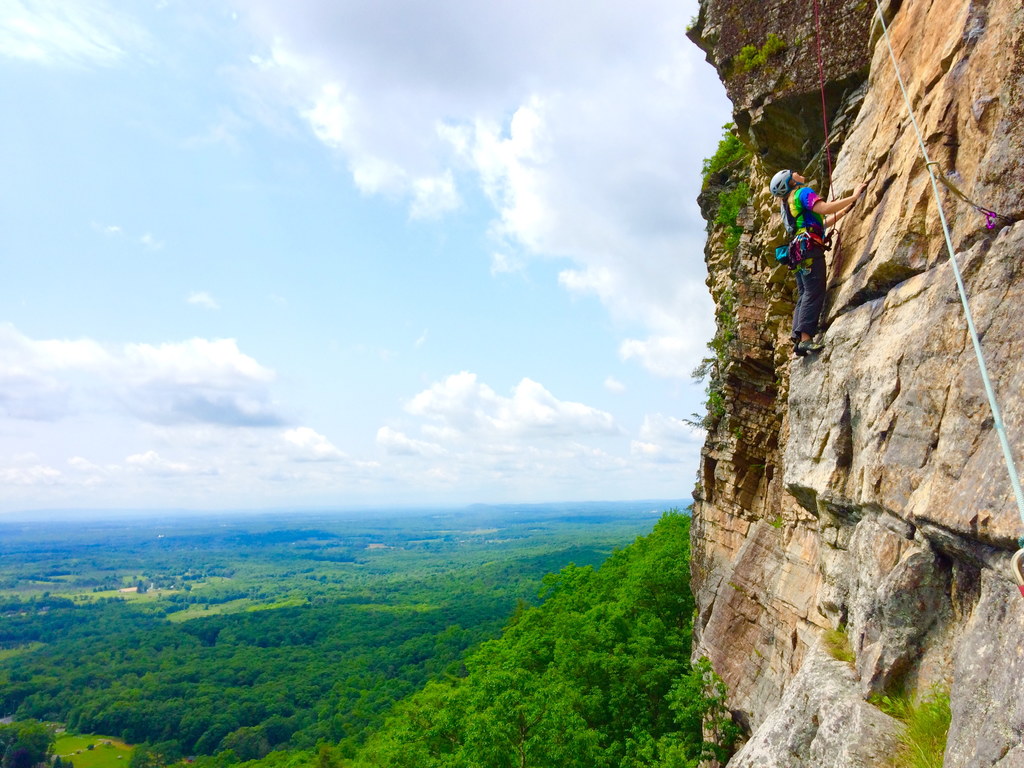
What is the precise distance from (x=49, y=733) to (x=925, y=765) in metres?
97.2

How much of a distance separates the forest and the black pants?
8590 mm

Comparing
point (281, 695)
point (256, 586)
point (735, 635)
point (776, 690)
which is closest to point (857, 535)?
point (776, 690)

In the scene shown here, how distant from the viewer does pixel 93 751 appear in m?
65.1

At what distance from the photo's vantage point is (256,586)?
600 ft

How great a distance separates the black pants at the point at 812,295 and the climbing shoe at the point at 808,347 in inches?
7.8

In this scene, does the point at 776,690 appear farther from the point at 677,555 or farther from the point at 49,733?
the point at 49,733

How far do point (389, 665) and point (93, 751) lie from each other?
35.3 metres

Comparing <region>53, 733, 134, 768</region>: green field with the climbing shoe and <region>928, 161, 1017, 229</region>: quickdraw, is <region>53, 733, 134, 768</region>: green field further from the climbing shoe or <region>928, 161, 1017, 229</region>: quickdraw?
<region>928, 161, 1017, 229</region>: quickdraw

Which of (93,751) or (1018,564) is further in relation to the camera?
(93,751)

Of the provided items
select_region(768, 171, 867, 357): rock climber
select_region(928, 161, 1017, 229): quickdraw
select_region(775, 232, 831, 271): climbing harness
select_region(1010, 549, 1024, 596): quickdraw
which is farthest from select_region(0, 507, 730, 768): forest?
select_region(928, 161, 1017, 229): quickdraw

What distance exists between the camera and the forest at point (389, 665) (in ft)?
46.9

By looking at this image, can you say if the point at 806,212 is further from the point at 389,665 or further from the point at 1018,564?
the point at 389,665

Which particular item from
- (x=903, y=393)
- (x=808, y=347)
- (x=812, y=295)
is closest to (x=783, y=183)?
(x=812, y=295)

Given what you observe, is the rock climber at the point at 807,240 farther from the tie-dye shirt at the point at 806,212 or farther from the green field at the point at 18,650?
the green field at the point at 18,650
